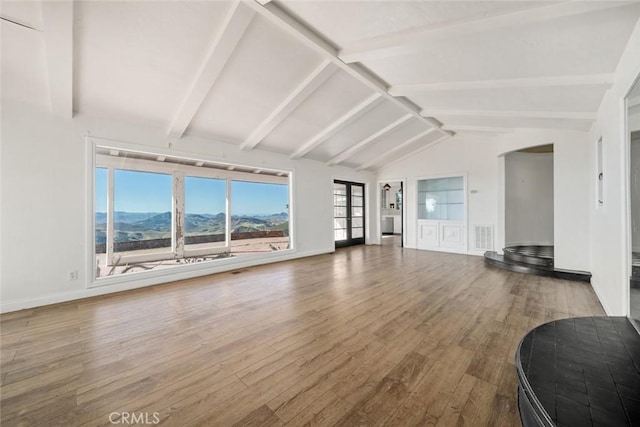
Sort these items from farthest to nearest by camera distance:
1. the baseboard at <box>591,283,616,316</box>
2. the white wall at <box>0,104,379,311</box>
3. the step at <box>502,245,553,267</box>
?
the step at <box>502,245,553,267</box> < the white wall at <box>0,104,379,311</box> < the baseboard at <box>591,283,616,316</box>

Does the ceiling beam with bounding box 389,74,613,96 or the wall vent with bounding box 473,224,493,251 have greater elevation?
the ceiling beam with bounding box 389,74,613,96

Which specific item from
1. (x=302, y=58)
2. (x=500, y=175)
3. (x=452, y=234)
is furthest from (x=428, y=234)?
(x=302, y=58)

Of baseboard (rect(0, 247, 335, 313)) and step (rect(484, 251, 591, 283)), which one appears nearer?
baseboard (rect(0, 247, 335, 313))

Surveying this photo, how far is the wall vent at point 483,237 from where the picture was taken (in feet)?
20.9

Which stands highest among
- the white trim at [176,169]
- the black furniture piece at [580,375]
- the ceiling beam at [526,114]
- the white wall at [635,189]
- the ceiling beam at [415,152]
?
the ceiling beam at [415,152]

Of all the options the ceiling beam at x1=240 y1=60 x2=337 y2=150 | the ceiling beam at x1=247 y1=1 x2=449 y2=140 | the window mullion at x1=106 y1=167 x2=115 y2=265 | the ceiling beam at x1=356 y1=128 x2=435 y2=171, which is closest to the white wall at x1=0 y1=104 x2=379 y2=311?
the window mullion at x1=106 y1=167 x2=115 y2=265

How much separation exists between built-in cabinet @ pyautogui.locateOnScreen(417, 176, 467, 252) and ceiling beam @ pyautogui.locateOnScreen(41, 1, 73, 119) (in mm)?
7728

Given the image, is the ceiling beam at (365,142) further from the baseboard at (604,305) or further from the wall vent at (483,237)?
the baseboard at (604,305)

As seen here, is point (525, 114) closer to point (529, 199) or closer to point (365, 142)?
point (365, 142)

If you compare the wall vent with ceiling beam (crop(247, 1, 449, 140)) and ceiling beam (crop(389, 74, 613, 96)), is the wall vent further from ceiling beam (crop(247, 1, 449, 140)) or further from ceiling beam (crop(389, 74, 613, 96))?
ceiling beam (crop(247, 1, 449, 140))

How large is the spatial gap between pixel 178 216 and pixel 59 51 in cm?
404

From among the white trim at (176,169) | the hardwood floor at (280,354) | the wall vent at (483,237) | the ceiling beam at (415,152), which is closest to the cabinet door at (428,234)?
the wall vent at (483,237)

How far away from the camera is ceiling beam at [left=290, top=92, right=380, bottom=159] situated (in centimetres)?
440
